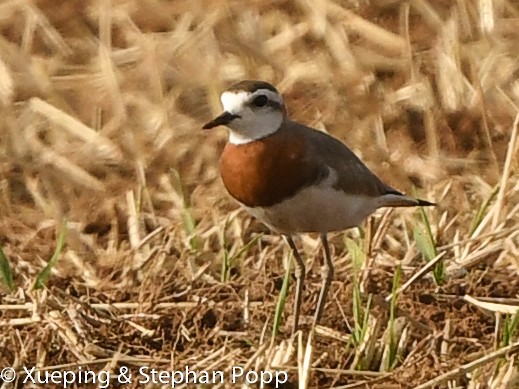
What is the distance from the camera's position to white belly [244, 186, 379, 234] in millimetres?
4070

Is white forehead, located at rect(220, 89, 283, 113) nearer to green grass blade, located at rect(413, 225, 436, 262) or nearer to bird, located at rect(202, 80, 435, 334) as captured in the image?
bird, located at rect(202, 80, 435, 334)

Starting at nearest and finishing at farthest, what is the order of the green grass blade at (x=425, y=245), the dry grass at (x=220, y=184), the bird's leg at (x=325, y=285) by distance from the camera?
1. the dry grass at (x=220, y=184)
2. the bird's leg at (x=325, y=285)
3. the green grass blade at (x=425, y=245)

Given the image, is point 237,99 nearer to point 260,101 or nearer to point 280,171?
point 260,101

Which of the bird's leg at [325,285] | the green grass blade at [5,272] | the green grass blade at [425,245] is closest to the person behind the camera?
the bird's leg at [325,285]

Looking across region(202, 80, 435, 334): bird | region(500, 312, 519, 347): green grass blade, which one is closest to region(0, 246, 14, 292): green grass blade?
region(202, 80, 435, 334): bird

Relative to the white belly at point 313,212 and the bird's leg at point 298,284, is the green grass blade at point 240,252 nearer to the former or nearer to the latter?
the bird's leg at point 298,284

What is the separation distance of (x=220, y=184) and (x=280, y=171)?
5.85ft

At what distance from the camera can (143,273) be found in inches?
187

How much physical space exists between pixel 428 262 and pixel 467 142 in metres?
1.73

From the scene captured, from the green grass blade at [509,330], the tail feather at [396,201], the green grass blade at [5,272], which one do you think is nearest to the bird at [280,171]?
the tail feather at [396,201]

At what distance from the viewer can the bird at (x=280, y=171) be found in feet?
13.3

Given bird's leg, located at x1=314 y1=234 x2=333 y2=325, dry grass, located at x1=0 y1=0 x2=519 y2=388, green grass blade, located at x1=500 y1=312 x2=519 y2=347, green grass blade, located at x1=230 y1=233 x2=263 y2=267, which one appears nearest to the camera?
green grass blade, located at x1=500 y1=312 x2=519 y2=347

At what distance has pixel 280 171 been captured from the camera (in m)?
4.06

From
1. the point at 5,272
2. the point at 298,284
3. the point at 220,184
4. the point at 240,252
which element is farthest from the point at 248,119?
the point at 220,184
